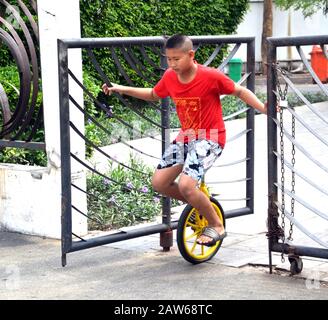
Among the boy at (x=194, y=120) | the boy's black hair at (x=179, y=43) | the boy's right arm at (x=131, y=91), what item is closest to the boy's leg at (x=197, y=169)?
the boy at (x=194, y=120)

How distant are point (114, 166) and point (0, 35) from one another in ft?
7.52

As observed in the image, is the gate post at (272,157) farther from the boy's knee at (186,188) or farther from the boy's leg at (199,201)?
the boy's knee at (186,188)

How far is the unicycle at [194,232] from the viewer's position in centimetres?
567

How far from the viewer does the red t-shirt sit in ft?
17.7

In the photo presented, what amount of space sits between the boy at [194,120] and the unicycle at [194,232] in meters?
0.15

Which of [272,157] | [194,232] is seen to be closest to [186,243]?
[194,232]

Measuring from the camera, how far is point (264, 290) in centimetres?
508

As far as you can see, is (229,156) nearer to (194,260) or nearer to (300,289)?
(194,260)

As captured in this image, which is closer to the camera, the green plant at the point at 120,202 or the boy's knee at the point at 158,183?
the boy's knee at the point at 158,183

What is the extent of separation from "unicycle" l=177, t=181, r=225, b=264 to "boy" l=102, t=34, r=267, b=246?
0.15 m

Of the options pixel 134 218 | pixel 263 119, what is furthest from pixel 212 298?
pixel 263 119

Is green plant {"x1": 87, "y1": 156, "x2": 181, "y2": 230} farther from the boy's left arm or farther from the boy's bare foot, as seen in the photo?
the boy's left arm

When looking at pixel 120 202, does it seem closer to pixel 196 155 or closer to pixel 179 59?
pixel 196 155

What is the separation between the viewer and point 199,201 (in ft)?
18.0
